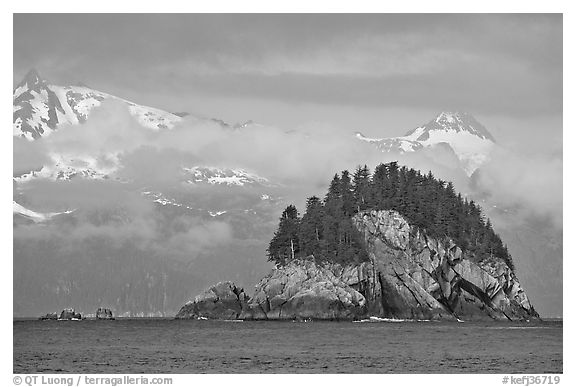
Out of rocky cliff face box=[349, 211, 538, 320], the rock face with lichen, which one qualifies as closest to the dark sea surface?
the rock face with lichen

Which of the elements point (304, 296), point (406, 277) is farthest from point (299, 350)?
point (406, 277)

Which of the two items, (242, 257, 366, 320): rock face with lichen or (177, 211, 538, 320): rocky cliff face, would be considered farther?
(177, 211, 538, 320): rocky cliff face

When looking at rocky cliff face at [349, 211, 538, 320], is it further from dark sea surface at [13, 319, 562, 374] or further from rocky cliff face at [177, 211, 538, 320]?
dark sea surface at [13, 319, 562, 374]

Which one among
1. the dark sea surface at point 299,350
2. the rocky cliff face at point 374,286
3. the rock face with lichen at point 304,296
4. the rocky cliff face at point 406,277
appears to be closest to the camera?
the dark sea surface at point 299,350

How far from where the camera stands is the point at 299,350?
373ft

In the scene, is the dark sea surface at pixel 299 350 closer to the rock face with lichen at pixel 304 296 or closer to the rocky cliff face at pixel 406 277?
the rock face with lichen at pixel 304 296

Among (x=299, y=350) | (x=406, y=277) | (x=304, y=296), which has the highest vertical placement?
(x=406, y=277)

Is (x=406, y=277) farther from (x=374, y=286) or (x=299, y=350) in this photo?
(x=299, y=350)

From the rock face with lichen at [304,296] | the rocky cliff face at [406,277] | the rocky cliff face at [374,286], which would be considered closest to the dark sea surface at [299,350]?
the rock face with lichen at [304,296]

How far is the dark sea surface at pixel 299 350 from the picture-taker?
312ft

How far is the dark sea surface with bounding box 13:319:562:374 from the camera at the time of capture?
95062 millimetres

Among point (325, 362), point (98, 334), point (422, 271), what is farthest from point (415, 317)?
point (325, 362)
